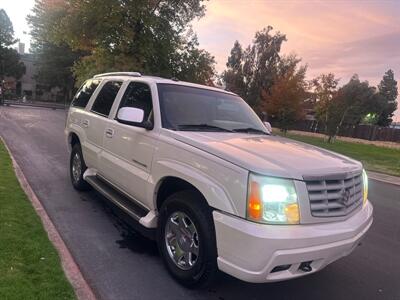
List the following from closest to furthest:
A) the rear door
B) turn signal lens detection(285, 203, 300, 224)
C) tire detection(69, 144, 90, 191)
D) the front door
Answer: turn signal lens detection(285, 203, 300, 224) → the front door → the rear door → tire detection(69, 144, 90, 191)

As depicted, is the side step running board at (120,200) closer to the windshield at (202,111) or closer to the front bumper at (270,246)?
the windshield at (202,111)

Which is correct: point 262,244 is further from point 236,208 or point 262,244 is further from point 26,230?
point 26,230

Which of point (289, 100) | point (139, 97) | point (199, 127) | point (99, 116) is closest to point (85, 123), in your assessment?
point (99, 116)

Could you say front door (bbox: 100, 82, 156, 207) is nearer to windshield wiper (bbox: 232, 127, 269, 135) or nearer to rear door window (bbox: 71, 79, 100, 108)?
windshield wiper (bbox: 232, 127, 269, 135)

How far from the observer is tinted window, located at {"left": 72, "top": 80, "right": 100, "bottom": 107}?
6.75m

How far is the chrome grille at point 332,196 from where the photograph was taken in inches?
130

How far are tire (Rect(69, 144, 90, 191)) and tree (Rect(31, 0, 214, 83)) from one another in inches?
756

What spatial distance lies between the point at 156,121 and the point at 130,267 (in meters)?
1.58

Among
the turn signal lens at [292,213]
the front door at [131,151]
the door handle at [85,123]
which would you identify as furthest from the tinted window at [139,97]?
the turn signal lens at [292,213]

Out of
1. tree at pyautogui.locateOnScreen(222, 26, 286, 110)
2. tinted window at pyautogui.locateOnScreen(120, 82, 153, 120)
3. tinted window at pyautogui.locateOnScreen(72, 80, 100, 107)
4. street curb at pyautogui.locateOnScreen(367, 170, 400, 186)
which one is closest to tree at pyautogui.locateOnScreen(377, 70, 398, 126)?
tree at pyautogui.locateOnScreen(222, 26, 286, 110)

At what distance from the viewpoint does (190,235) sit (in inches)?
150

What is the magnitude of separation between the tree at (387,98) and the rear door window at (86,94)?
236 feet

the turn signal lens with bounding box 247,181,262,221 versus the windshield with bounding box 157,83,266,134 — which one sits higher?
the windshield with bounding box 157,83,266,134

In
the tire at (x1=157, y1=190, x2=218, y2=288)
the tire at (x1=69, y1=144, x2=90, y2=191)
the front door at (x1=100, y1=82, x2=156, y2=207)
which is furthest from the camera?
the tire at (x1=69, y1=144, x2=90, y2=191)
